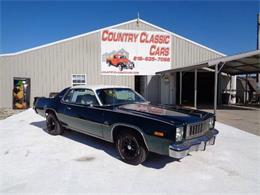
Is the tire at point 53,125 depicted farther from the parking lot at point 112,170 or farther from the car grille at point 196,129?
the car grille at point 196,129

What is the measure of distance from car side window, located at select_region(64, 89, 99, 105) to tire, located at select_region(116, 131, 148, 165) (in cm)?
114

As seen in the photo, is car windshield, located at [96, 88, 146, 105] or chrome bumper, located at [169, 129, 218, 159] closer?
chrome bumper, located at [169, 129, 218, 159]

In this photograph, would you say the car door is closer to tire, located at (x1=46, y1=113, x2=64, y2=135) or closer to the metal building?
tire, located at (x1=46, y1=113, x2=64, y2=135)

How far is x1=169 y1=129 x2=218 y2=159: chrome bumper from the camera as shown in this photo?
11.3 feet

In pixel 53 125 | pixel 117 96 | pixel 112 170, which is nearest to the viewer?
pixel 112 170

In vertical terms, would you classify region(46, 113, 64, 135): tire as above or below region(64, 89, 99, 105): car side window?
below

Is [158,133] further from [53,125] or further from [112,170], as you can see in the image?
[53,125]

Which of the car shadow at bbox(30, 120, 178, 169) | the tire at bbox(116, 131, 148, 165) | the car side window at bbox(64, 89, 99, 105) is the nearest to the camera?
the tire at bbox(116, 131, 148, 165)

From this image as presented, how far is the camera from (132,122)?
392 cm

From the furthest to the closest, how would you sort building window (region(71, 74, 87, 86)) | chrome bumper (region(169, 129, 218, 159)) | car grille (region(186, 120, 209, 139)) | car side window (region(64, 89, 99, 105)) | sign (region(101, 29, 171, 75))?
sign (region(101, 29, 171, 75)), building window (region(71, 74, 87, 86)), car side window (region(64, 89, 99, 105)), car grille (region(186, 120, 209, 139)), chrome bumper (region(169, 129, 218, 159))

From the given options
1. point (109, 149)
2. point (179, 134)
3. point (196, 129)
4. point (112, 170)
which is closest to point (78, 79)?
point (109, 149)

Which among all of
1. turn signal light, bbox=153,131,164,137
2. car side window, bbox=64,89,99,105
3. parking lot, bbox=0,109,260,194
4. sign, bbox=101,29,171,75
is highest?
sign, bbox=101,29,171,75

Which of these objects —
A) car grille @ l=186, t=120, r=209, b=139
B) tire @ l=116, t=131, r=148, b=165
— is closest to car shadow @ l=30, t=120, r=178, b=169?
tire @ l=116, t=131, r=148, b=165

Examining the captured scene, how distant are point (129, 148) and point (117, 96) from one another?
1.45m
